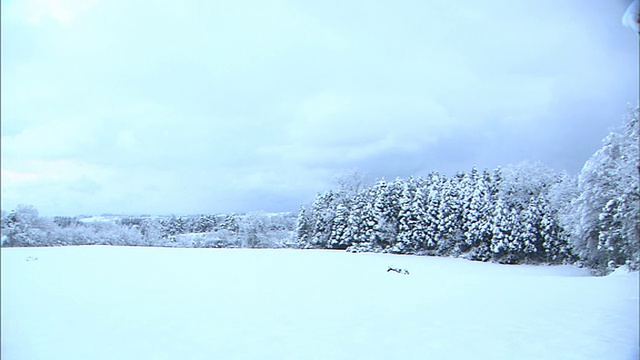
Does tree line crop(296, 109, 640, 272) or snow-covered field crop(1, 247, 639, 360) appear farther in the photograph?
tree line crop(296, 109, 640, 272)

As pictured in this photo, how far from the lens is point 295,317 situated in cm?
571

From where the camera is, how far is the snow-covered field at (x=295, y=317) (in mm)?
3832

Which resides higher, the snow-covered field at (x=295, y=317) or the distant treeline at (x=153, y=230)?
the distant treeline at (x=153, y=230)

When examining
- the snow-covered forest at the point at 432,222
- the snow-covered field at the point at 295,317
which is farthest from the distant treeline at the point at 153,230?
the snow-covered field at the point at 295,317

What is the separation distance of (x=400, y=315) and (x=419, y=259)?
12.9 m

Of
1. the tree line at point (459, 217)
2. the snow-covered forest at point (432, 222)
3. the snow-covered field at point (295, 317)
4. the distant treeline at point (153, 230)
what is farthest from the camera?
the tree line at point (459, 217)

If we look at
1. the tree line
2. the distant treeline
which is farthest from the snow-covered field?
the tree line

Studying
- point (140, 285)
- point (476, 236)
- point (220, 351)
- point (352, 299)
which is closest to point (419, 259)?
point (476, 236)

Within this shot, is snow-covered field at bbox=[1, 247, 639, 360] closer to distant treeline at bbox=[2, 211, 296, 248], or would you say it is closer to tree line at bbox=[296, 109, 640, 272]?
distant treeline at bbox=[2, 211, 296, 248]

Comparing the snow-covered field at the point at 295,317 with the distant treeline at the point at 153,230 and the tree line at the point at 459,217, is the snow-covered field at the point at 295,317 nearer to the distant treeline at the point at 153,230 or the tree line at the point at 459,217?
the distant treeline at the point at 153,230

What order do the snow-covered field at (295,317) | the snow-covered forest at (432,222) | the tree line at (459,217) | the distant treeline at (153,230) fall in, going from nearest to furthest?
the distant treeline at (153,230) → the snow-covered field at (295,317) → the snow-covered forest at (432,222) → the tree line at (459,217)

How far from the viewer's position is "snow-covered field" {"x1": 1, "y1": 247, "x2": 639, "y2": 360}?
12.6 ft

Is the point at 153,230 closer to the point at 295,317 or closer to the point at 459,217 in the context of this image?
the point at 295,317

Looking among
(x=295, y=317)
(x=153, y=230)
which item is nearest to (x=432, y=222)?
(x=153, y=230)
